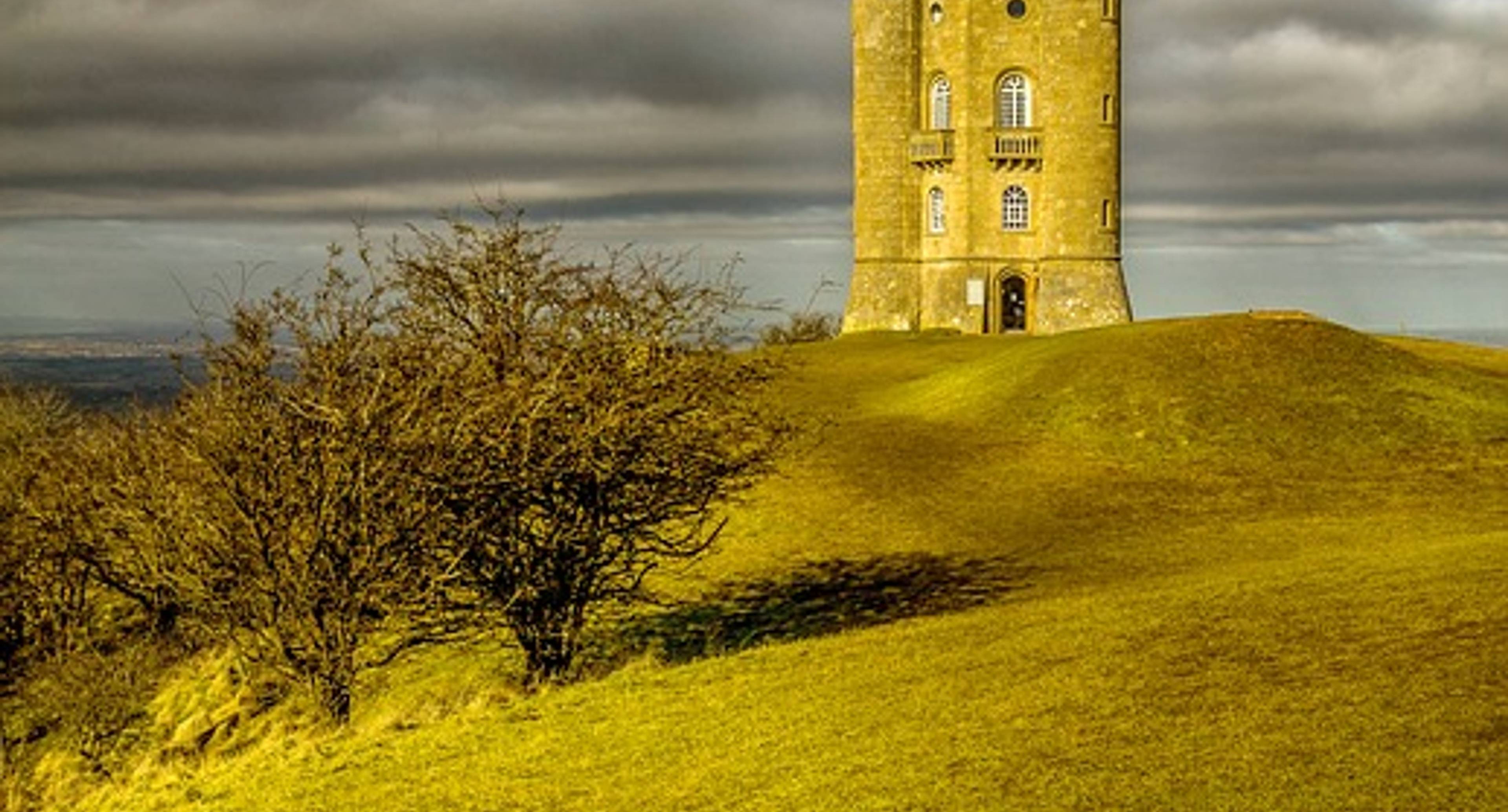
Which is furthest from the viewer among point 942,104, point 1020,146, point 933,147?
point 942,104

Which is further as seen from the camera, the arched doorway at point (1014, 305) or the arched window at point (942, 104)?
the arched doorway at point (1014, 305)

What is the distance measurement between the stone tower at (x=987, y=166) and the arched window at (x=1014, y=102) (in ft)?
0.27

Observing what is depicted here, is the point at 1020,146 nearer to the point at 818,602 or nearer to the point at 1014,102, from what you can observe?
the point at 1014,102

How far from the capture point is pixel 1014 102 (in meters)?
82.6

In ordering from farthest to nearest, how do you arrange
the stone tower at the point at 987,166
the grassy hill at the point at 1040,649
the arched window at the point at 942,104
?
the arched window at the point at 942,104 < the stone tower at the point at 987,166 < the grassy hill at the point at 1040,649

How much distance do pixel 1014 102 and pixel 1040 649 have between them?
218 feet

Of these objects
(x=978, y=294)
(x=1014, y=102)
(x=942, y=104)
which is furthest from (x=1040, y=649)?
(x=942, y=104)

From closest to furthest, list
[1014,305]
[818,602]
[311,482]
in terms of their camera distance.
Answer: [311,482], [818,602], [1014,305]

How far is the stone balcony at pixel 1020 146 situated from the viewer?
81.6 metres

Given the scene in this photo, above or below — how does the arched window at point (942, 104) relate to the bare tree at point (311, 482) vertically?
above

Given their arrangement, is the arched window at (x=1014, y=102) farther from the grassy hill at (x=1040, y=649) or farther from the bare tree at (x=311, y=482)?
the bare tree at (x=311, y=482)

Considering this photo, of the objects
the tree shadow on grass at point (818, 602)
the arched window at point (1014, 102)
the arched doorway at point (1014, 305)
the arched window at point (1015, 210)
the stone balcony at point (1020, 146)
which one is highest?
the arched window at point (1014, 102)

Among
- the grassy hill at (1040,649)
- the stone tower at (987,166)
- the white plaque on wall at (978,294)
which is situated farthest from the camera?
the white plaque on wall at (978,294)

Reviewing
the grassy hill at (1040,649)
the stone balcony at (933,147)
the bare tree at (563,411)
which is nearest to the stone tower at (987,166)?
the stone balcony at (933,147)
